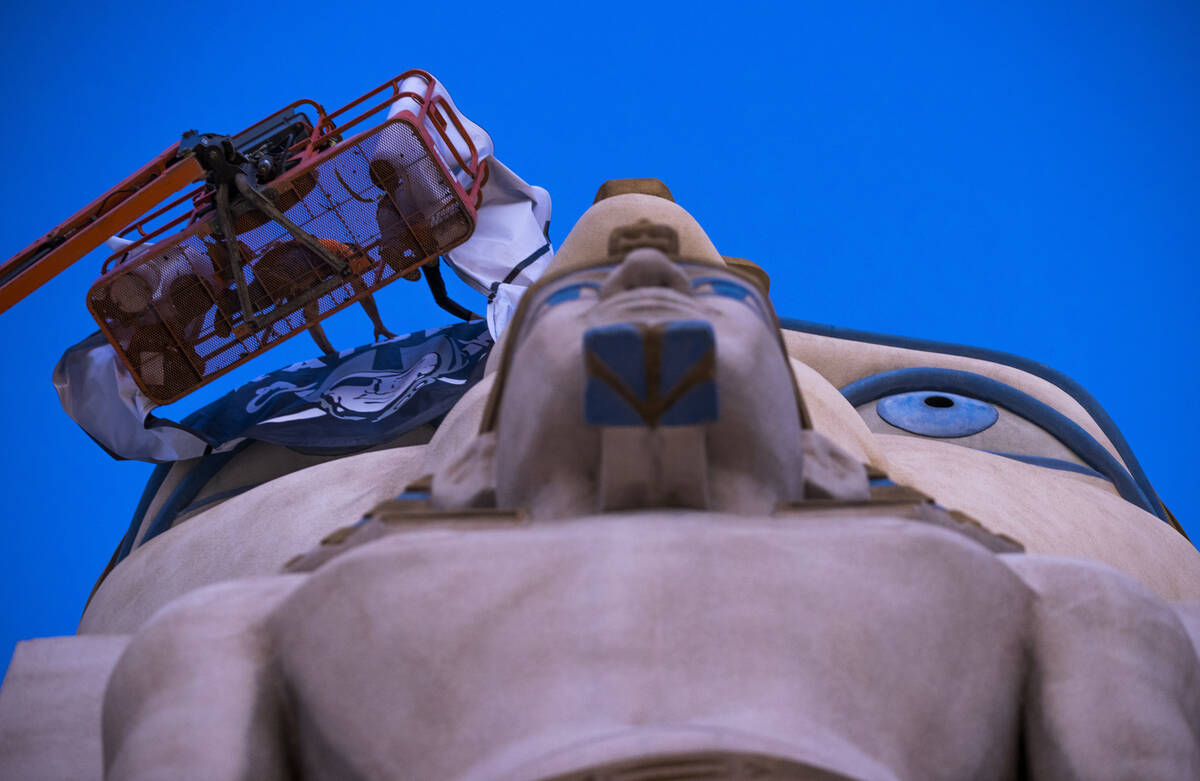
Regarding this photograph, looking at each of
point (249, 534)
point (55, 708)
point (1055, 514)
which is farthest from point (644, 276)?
point (1055, 514)

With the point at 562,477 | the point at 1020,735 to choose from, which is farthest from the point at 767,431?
the point at 1020,735

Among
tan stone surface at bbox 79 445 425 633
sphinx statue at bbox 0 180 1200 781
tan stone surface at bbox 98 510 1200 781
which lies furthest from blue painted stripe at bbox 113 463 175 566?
tan stone surface at bbox 98 510 1200 781

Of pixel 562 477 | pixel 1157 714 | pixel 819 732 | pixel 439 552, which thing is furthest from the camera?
pixel 562 477

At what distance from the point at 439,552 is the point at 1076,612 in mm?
972

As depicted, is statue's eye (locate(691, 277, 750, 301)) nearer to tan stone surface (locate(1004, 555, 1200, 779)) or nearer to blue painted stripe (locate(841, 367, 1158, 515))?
tan stone surface (locate(1004, 555, 1200, 779))

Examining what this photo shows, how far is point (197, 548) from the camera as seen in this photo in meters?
3.69

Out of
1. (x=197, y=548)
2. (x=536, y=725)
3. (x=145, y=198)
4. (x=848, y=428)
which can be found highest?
(x=145, y=198)

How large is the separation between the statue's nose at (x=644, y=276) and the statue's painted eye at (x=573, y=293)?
0.12 ft

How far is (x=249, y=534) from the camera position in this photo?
11.8 ft

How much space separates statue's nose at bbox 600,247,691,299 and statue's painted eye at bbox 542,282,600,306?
4 centimetres

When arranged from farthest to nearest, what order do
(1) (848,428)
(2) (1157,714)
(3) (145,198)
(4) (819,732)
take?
1. (3) (145,198)
2. (1) (848,428)
3. (2) (1157,714)
4. (4) (819,732)

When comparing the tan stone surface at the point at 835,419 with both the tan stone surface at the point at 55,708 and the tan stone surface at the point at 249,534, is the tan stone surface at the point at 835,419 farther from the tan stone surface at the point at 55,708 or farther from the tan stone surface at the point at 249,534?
the tan stone surface at the point at 55,708

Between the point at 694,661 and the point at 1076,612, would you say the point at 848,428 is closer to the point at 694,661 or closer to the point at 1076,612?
the point at 1076,612

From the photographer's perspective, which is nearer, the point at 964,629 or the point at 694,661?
the point at 694,661
